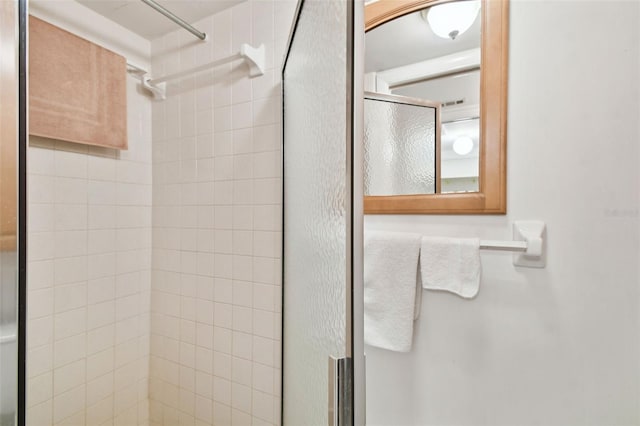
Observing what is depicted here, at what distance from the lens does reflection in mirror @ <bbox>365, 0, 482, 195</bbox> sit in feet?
2.70

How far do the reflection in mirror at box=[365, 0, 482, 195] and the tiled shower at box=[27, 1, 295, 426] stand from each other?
0.43 metres

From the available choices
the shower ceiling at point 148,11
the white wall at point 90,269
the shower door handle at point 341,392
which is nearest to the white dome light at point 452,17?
the shower ceiling at point 148,11

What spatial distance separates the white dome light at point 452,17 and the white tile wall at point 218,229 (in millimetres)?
513

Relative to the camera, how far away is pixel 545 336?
751mm

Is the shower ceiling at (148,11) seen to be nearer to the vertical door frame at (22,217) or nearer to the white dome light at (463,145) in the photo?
the vertical door frame at (22,217)

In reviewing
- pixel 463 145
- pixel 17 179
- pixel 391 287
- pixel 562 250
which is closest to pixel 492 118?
pixel 463 145

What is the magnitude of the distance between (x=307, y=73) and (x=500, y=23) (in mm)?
527

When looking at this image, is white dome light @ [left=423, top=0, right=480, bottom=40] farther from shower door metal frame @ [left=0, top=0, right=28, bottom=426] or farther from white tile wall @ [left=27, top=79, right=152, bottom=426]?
white tile wall @ [left=27, top=79, right=152, bottom=426]

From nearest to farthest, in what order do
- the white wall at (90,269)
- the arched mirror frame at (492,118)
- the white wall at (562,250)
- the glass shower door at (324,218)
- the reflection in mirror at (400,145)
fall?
the glass shower door at (324,218), the white wall at (562,250), the arched mirror frame at (492,118), the reflection in mirror at (400,145), the white wall at (90,269)

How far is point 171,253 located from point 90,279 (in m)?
0.31

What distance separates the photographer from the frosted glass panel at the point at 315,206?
478mm

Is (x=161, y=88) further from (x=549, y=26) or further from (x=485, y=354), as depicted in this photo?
(x=485, y=354)

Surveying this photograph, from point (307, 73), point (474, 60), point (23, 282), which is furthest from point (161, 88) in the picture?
point (474, 60)

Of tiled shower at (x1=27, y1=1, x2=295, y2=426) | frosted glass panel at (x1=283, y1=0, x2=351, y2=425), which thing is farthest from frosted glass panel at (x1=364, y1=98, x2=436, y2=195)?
tiled shower at (x1=27, y1=1, x2=295, y2=426)
